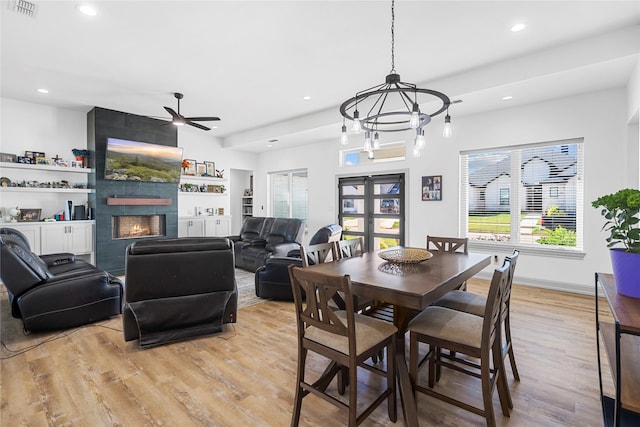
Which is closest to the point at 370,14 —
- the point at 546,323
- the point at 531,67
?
the point at 531,67

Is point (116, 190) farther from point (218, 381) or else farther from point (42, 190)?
point (218, 381)

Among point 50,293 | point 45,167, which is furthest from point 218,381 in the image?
point 45,167

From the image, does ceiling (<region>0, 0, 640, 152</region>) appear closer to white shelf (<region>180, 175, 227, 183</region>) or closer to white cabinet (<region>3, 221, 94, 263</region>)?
white cabinet (<region>3, 221, 94, 263</region>)

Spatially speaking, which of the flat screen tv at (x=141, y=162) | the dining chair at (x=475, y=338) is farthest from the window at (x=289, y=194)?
the dining chair at (x=475, y=338)

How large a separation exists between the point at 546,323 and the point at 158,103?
651 centimetres

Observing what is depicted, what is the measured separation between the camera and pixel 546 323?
324 cm

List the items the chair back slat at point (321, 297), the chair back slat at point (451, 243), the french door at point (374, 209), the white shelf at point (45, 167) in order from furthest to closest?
the french door at point (374, 209) < the white shelf at point (45, 167) < the chair back slat at point (451, 243) < the chair back slat at point (321, 297)

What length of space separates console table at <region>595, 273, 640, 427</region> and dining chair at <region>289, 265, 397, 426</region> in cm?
98

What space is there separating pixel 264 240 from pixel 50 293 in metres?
3.69

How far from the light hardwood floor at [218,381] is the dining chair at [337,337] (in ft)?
0.92

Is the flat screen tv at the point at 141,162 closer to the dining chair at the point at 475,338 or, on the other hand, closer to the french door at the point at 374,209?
the french door at the point at 374,209

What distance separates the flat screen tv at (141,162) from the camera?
5.59 m

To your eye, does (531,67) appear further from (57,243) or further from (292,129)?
(57,243)

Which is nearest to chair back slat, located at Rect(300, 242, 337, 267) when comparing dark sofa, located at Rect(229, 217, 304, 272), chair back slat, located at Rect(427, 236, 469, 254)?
chair back slat, located at Rect(427, 236, 469, 254)
